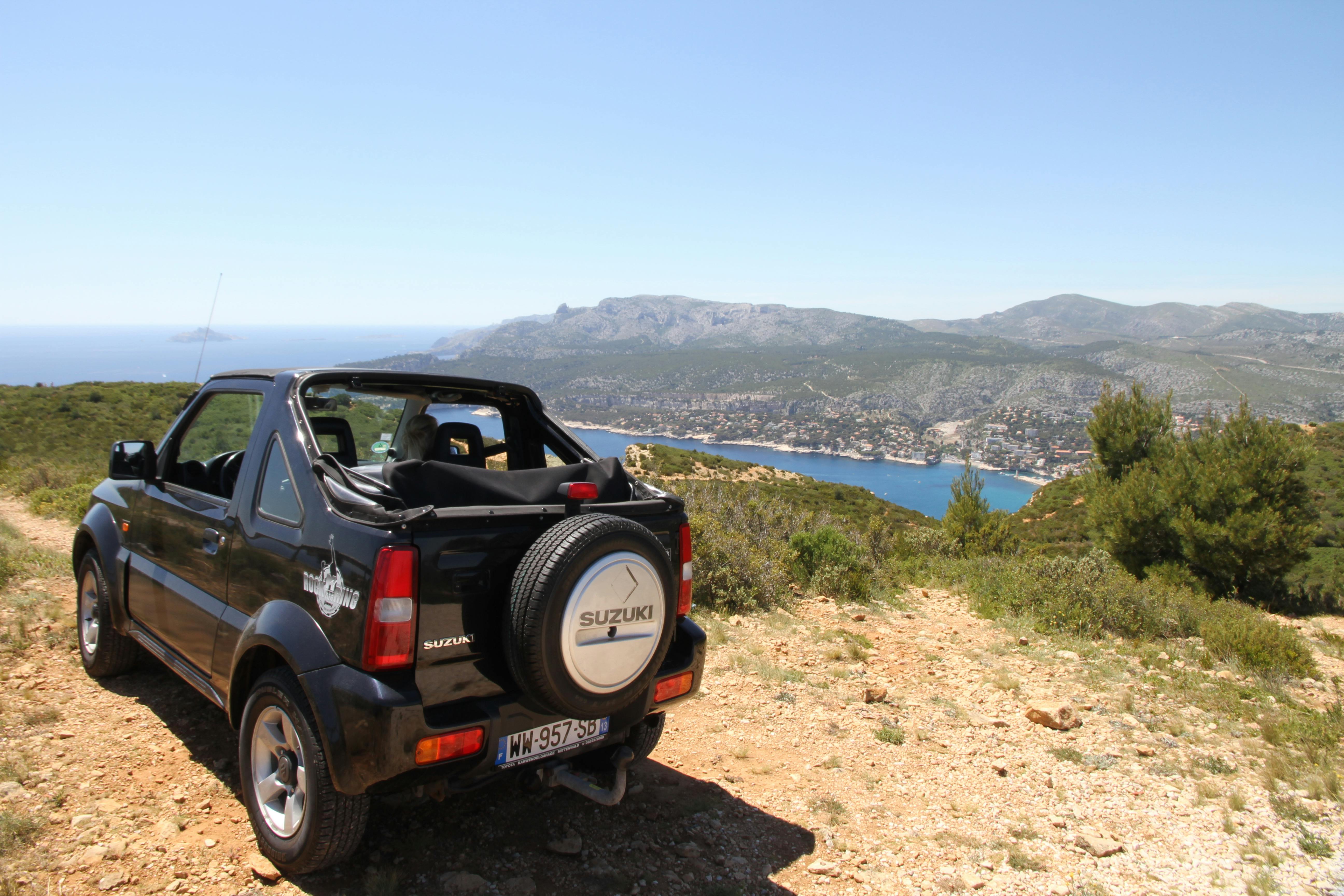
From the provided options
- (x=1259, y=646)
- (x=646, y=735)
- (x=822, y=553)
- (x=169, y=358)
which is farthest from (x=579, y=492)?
(x=169, y=358)

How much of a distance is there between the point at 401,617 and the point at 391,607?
1.7 inches

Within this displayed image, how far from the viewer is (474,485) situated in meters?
2.86

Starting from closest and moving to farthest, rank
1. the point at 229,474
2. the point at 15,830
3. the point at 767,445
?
the point at 15,830
the point at 229,474
the point at 767,445

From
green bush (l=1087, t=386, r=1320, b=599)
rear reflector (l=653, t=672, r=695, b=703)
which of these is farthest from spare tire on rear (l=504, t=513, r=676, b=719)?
green bush (l=1087, t=386, r=1320, b=599)

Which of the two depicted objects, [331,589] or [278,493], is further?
[278,493]

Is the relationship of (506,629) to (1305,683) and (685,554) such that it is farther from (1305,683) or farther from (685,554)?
(1305,683)

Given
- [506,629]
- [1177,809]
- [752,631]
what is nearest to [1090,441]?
[752,631]

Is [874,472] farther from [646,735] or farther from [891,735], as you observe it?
[646,735]

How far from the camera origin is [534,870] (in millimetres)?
2857

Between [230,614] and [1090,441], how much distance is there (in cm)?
2284

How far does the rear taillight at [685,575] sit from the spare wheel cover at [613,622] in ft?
1.35

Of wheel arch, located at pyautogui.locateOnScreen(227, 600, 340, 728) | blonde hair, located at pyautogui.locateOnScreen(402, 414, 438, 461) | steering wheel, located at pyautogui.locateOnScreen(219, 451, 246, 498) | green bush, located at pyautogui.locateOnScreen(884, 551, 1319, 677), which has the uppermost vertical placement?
blonde hair, located at pyautogui.locateOnScreen(402, 414, 438, 461)

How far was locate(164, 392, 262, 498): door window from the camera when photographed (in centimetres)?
350

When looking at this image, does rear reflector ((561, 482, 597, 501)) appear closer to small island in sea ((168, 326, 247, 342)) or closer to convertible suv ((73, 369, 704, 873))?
convertible suv ((73, 369, 704, 873))
